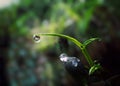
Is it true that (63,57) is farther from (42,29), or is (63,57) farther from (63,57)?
(42,29)

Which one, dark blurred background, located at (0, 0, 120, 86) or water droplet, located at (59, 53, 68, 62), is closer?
water droplet, located at (59, 53, 68, 62)

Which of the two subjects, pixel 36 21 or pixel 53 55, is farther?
pixel 36 21

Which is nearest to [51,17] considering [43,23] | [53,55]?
[43,23]

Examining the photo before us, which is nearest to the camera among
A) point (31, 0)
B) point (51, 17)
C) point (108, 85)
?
point (108, 85)

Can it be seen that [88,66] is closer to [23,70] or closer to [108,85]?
[108,85]

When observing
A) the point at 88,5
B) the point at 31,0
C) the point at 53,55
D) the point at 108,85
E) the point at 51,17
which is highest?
the point at 31,0

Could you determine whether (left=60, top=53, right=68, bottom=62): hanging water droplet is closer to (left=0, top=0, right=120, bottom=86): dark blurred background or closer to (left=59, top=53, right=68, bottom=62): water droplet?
(left=59, top=53, right=68, bottom=62): water droplet

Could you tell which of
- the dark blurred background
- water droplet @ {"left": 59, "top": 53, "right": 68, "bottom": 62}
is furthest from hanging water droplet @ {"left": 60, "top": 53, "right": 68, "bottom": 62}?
the dark blurred background

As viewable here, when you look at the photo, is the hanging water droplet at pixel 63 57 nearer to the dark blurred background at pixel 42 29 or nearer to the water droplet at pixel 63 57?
the water droplet at pixel 63 57
